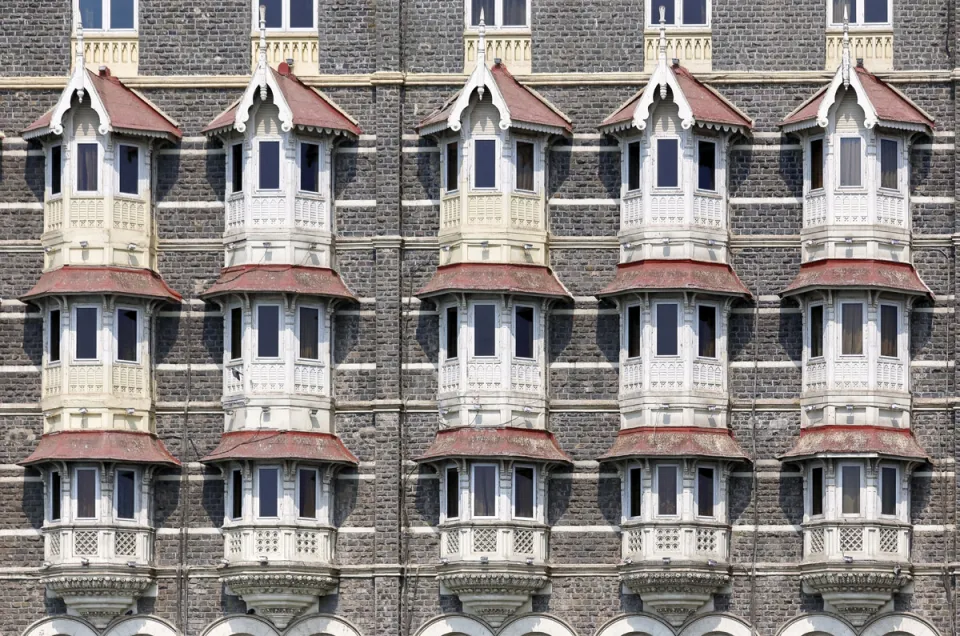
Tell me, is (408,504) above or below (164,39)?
below

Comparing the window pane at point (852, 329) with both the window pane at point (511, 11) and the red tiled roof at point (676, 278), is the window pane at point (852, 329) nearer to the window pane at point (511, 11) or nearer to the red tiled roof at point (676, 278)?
the red tiled roof at point (676, 278)

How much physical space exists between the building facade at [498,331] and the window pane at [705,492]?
105 millimetres

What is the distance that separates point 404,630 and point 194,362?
25.0ft

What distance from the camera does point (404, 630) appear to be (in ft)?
217

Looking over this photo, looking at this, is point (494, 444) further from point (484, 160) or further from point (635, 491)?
point (484, 160)

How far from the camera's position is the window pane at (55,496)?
6650cm

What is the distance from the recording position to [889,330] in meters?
66.2

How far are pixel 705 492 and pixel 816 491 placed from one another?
2419 millimetres

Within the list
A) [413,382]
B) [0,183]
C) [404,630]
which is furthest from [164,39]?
[404,630]

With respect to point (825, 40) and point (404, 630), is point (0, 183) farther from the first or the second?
point (825, 40)

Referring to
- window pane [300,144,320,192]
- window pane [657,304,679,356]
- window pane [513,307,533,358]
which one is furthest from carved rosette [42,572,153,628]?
window pane [657,304,679,356]

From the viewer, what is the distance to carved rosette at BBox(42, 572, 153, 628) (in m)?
65.8

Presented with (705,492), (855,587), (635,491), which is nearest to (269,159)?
(635,491)

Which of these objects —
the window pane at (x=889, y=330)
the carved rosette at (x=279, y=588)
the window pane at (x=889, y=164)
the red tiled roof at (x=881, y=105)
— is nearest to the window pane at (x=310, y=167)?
the carved rosette at (x=279, y=588)
